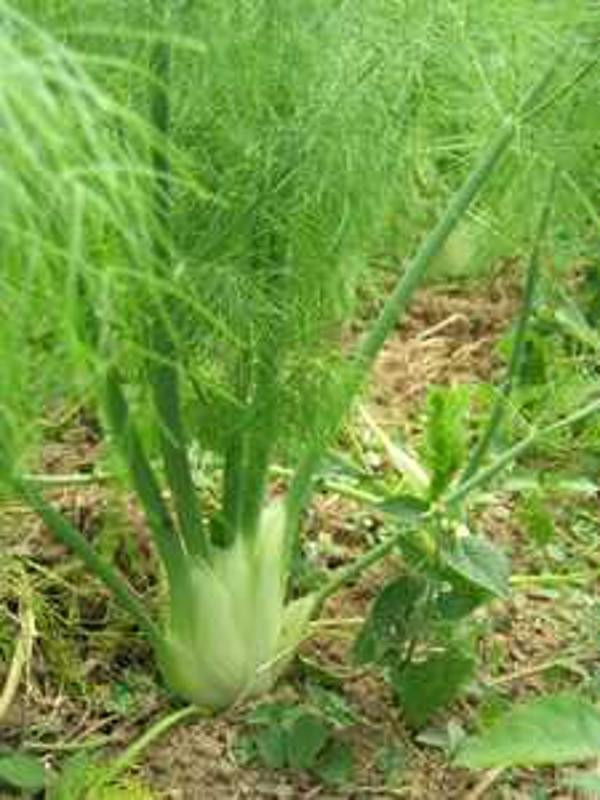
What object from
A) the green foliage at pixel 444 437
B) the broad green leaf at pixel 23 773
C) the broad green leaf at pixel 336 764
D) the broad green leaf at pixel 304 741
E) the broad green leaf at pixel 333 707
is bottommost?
the broad green leaf at pixel 336 764

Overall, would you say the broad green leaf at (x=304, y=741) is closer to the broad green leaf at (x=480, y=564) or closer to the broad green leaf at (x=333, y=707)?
the broad green leaf at (x=333, y=707)

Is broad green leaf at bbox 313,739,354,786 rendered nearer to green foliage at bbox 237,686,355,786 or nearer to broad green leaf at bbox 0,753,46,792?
green foliage at bbox 237,686,355,786

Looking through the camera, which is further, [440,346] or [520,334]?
[440,346]

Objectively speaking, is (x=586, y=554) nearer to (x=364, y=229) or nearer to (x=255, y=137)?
(x=364, y=229)

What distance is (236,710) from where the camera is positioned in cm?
156

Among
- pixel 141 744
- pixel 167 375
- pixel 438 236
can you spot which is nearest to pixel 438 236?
pixel 438 236

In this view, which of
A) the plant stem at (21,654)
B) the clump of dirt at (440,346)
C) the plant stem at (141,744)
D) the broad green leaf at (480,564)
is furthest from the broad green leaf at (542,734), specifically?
the clump of dirt at (440,346)

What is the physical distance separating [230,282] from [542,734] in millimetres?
411

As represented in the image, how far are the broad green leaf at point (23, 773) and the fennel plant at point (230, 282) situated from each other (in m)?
0.15

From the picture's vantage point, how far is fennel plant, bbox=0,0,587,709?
115 cm

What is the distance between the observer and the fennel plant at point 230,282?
3.76 feet

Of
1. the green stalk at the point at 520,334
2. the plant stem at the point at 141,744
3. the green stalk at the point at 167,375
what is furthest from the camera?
the green stalk at the point at 520,334

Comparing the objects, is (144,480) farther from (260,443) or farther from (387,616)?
(387,616)

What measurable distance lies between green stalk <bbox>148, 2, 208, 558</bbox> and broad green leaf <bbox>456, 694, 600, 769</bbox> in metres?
0.32
